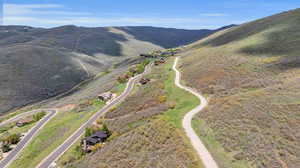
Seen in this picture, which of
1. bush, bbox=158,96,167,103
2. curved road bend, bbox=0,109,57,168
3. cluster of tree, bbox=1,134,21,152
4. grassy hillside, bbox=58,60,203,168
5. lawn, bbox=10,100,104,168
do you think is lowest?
curved road bend, bbox=0,109,57,168

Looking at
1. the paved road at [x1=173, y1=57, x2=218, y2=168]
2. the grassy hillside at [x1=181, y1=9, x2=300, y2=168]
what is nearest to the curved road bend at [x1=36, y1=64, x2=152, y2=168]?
the paved road at [x1=173, y1=57, x2=218, y2=168]

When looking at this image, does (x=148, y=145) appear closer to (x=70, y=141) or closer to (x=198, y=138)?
(x=198, y=138)

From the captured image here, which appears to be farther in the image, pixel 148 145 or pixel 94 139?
pixel 94 139

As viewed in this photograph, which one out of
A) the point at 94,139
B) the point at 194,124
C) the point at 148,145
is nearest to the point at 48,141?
the point at 94,139

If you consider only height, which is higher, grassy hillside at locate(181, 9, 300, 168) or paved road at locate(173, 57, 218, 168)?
grassy hillside at locate(181, 9, 300, 168)

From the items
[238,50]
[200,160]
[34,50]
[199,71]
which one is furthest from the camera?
[34,50]

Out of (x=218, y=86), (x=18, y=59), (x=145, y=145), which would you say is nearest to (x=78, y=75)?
(x=18, y=59)

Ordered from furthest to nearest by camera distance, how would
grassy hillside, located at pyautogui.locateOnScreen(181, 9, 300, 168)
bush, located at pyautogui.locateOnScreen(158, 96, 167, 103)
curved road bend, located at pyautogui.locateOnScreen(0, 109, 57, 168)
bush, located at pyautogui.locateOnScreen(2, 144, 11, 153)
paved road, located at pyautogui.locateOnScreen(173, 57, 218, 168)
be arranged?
1. bush, located at pyautogui.locateOnScreen(158, 96, 167, 103)
2. bush, located at pyautogui.locateOnScreen(2, 144, 11, 153)
3. curved road bend, located at pyautogui.locateOnScreen(0, 109, 57, 168)
4. grassy hillside, located at pyautogui.locateOnScreen(181, 9, 300, 168)
5. paved road, located at pyautogui.locateOnScreen(173, 57, 218, 168)

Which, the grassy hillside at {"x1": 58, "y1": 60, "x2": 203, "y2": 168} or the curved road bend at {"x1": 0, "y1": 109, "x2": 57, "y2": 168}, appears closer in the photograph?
the grassy hillside at {"x1": 58, "y1": 60, "x2": 203, "y2": 168}

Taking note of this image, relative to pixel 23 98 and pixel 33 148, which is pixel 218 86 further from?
pixel 23 98

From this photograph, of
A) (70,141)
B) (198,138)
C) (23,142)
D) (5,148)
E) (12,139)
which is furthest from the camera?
(23,142)

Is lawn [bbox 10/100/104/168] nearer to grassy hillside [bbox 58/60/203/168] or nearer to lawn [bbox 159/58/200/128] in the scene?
grassy hillside [bbox 58/60/203/168]
